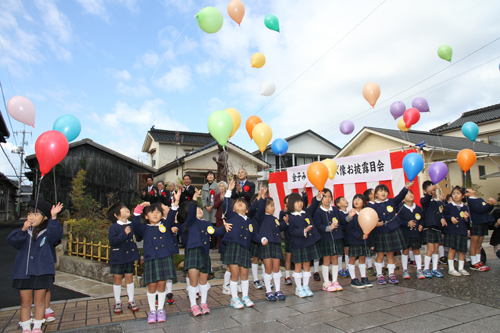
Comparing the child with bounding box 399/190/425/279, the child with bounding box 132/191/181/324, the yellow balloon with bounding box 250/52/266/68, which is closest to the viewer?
the child with bounding box 132/191/181/324

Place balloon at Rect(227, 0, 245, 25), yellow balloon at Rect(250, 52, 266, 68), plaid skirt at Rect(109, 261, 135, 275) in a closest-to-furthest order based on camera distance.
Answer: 1. plaid skirt at Rect(109, 261, 135, 275)
2. balloon at Rect(227, 0, 245, 25)
3. yellow balloon at Rect(250, 52, 266, 68)

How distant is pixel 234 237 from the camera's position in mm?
4492

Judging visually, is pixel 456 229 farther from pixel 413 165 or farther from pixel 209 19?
pixel 209 19

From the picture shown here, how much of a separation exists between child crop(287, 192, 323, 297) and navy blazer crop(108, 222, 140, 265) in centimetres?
242

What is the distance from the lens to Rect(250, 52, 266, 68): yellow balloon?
7788mm

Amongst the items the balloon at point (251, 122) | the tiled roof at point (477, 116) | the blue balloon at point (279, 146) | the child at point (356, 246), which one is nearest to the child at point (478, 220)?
the child at point (356, 246)

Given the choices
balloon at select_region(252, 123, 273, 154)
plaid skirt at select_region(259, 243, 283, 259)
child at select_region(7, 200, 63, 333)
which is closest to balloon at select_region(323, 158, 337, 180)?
balloon at select_region(252, 123, 273, 154)

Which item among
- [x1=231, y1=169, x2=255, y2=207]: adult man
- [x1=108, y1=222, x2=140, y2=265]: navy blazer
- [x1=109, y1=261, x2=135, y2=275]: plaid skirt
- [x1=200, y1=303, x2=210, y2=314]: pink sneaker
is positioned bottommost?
[x1=200, y1=303, x2=210, y2=314]: pink sneaker

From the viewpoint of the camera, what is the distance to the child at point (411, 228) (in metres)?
5.88

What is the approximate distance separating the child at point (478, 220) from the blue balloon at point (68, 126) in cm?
734

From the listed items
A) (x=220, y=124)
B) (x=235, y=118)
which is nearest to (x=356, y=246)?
(x=220, y=124)

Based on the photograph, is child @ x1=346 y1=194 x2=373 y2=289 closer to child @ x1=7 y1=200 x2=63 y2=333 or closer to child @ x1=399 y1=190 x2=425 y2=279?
child @ x1=399 y1=190 x2=425 y2=279


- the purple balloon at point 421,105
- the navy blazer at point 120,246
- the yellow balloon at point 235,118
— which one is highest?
the purple balloon at point 421,105

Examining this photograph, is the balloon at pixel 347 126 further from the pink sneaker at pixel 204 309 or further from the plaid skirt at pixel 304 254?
the pink sneaker at pixel 204 309
